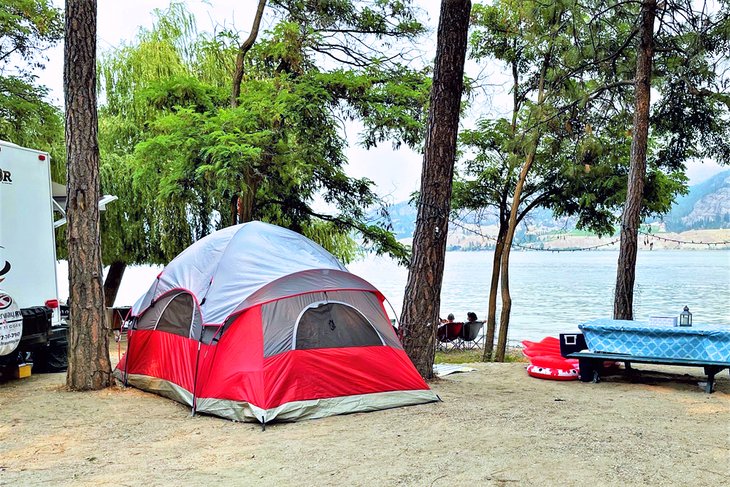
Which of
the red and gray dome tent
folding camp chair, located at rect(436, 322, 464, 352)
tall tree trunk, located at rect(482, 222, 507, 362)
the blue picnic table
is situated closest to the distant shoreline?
tall tree trunk, located at rect(482, 222, 507, 362)

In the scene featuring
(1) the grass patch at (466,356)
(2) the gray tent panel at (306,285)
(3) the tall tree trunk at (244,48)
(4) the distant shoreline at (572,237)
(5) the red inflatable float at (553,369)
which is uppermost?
(3) the tall tree trunk at (244,48)

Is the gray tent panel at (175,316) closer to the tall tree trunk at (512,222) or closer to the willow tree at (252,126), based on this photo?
Result: the willow tree at (252,126)

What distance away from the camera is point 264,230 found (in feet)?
24.8

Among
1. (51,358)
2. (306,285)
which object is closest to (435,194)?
(306,285)

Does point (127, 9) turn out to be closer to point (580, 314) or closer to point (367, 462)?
point (367, 462)

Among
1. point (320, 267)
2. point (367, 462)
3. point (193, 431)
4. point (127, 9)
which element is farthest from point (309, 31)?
point (367, 462)

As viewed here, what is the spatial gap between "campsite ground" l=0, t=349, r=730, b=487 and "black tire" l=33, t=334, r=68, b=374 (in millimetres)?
1830

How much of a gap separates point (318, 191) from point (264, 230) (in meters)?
7.12

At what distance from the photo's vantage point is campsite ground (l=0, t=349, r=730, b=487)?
431cm

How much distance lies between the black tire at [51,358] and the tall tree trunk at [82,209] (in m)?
1.69

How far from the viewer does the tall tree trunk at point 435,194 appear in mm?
7969

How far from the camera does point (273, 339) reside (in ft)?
20.6

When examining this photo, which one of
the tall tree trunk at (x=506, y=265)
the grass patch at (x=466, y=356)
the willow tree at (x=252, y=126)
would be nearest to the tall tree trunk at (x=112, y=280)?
the willow tree at (x=252, y=126)

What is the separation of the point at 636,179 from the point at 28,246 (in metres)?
8.38
